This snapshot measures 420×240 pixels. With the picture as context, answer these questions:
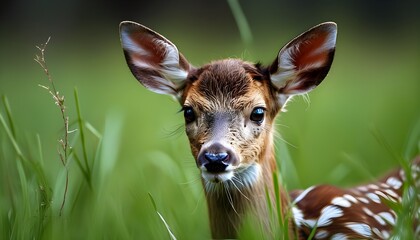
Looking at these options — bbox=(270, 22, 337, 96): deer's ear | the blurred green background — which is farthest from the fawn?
the blurred green background

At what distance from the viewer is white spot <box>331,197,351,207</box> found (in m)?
4.00

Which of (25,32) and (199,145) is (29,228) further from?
(25,32)

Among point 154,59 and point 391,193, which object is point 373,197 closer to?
point 391,193

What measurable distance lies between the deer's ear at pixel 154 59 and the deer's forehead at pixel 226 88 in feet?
0.52

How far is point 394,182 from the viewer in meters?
4.52

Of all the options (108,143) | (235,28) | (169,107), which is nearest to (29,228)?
(108,143)

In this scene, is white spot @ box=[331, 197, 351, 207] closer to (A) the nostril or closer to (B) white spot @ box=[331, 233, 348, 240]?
(B) white spot @ box=[331, 233, 348, 240]

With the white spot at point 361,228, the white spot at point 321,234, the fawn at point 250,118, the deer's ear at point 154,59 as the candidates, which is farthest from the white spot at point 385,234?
the deer's ear at point 154,59

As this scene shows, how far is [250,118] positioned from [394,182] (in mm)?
1069

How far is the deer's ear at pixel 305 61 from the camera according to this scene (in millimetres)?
3941

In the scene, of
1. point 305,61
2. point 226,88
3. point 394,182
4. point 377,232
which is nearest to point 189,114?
point 226,88

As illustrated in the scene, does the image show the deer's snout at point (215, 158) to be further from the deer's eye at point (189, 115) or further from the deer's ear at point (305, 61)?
the deer's ear at point (305, 61)

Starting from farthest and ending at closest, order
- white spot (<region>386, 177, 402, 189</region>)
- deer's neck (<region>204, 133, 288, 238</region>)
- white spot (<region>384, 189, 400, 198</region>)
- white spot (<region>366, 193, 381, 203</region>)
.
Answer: white spot (<region>386, 177, 402, 189</region>) < white spot (<region>384, 189, 400, 198</region>) < white spot (<region>366, 193, 381, 203</region>) < deer's neck (<region>204, 133, 288, 238</region>)

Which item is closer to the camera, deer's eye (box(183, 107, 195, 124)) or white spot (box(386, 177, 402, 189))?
deer's eye (box(183, 107, 195, 124))
